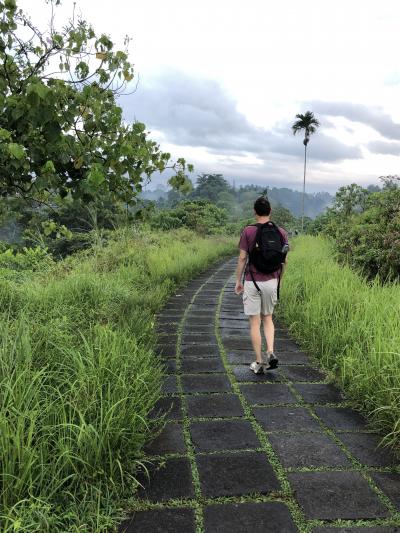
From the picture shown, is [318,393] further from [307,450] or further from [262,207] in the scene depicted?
[262,207]

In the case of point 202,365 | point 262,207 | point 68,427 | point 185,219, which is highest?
point 262,207

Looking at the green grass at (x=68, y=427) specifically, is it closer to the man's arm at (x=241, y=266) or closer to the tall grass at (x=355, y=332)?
the man's arm at (x=241, y=266)

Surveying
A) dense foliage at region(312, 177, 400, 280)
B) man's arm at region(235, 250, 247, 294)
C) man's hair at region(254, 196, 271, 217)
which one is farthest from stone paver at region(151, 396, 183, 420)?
dense foliage at region(312, 177, 400, 280)

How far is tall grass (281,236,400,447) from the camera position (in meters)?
3.01

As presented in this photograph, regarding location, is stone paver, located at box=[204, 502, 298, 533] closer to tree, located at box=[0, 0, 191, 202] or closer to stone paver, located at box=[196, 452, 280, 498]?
stone paver, located at box=[196, 452, 280, 498]

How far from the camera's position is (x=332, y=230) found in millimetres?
14547

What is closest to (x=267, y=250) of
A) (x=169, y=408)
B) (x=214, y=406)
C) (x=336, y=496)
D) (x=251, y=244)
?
(x=251, y=244)

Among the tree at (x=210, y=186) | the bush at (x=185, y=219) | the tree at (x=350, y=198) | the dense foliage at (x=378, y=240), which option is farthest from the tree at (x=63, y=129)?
the tree at (x=210, y=186)

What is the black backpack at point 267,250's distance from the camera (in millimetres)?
3947

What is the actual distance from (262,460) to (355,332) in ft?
6.52

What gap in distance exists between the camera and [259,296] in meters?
4.13

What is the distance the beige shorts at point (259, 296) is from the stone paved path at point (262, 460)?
0.63 m

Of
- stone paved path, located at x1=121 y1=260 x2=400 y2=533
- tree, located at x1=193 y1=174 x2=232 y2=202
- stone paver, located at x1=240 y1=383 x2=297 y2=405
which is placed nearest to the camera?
stone paved path, located at x1=121 y1=260 x2=400 y2=533

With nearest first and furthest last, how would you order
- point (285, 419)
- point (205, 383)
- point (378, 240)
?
point (285, 419), point (205, 383), point (378, 240)
